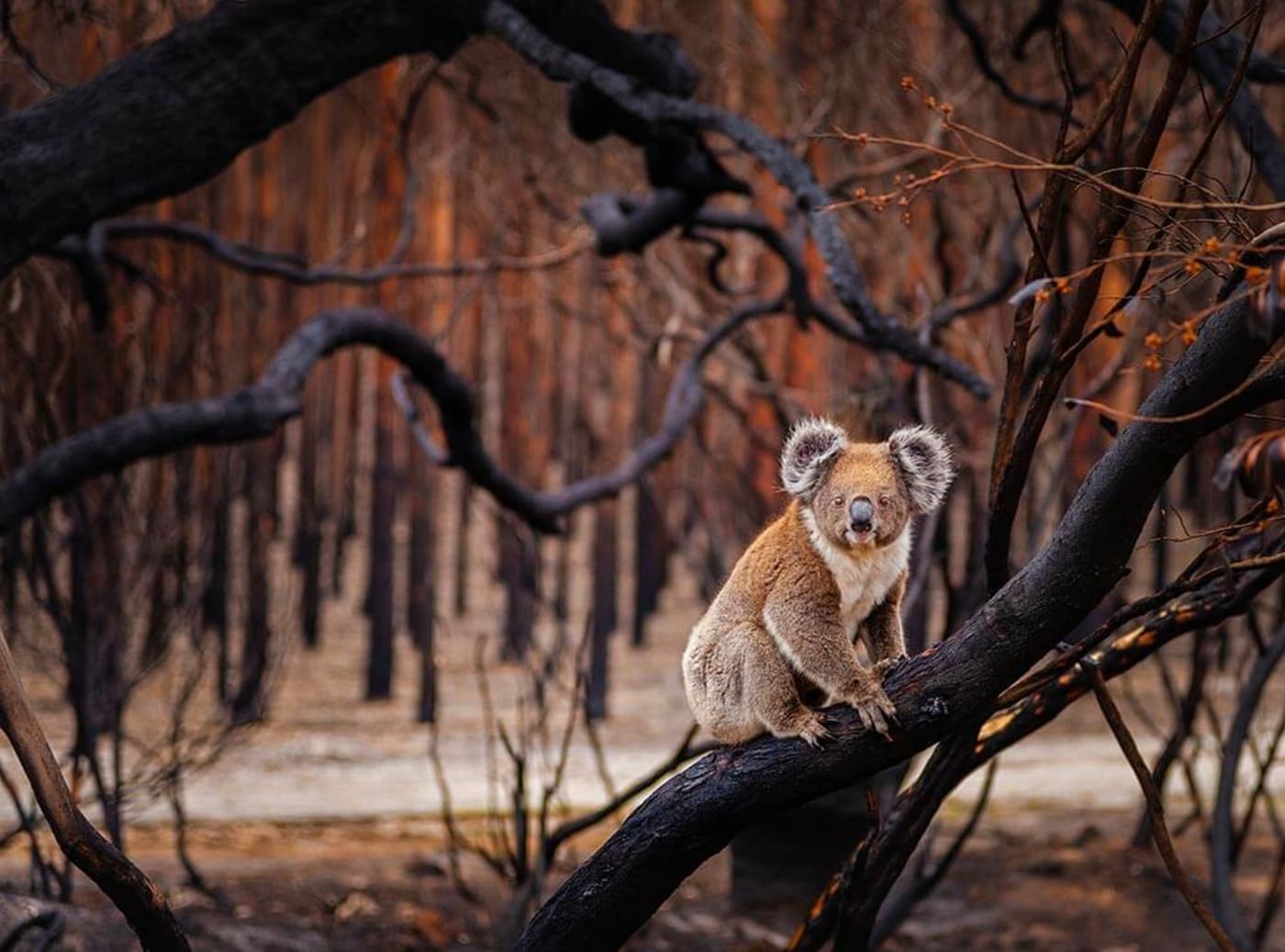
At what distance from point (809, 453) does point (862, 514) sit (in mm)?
168

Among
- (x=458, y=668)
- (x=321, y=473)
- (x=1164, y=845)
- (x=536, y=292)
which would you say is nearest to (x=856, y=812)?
(x=1164, y=845)

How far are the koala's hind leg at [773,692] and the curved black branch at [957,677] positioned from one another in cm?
3

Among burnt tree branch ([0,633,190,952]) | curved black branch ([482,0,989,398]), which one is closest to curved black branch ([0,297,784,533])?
curved black branch ([482,0,989,398])

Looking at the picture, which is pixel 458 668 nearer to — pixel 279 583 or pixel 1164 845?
pixel 279 583

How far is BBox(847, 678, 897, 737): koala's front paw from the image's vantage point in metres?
2.47

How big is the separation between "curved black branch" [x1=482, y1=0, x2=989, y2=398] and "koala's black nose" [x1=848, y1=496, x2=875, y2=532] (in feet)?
5.26

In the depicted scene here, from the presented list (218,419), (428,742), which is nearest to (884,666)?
(218,419)

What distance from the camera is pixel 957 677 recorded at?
2.50 m

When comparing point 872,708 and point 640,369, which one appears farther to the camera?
point 640,369

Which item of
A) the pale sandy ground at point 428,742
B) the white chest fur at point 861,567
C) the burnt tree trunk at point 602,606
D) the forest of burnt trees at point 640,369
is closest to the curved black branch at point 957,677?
the forest of burnt trees at point 640,369

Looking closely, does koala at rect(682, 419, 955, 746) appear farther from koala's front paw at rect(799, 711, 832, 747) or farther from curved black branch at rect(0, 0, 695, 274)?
curved black branch at rect(0, 0, 695, 274)

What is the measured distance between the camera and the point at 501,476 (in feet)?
19.2

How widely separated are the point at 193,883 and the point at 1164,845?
14.8 feet

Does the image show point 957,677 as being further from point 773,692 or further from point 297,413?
point 297,413
